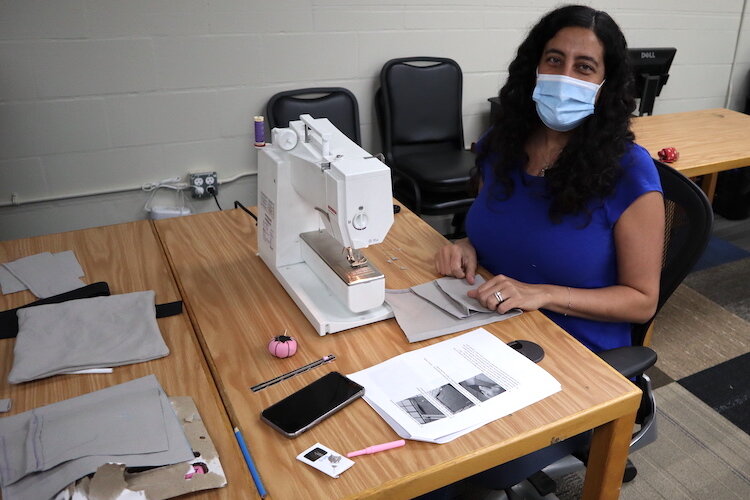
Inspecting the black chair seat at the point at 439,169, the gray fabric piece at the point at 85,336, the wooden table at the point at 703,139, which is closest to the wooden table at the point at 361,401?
the gray fabric piece at the point at 85,336

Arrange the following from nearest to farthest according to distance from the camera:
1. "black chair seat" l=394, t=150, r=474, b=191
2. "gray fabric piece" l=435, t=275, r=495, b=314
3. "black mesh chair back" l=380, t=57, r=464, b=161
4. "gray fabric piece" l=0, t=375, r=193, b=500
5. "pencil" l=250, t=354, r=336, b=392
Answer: "gray fabric piece" l=0, t=375, r=193, b=500 → "pencil" l=250, t=354, r=336, b=392 → "gray fabric piece" l=435, t=275, r=495, b=314 → "black chair seat" l=394, t=150, r=474, b=191 → "black mesh chair back" l=380, t=57, r=464, b=161

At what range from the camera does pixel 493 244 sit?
5.38 ft

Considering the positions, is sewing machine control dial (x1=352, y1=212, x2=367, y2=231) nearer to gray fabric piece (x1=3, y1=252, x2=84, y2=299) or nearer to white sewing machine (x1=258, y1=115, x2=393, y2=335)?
white sewing machine (x1=258, y1=115, x2=393, y2=335)

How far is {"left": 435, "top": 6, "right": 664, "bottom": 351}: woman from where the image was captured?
4.65ft

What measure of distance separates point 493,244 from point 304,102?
1.63 m

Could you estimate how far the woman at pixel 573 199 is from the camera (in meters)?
1.42

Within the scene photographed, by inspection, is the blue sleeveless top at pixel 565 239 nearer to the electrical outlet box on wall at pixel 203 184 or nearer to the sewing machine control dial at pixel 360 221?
the sewing machine control dial at pixel 360 221

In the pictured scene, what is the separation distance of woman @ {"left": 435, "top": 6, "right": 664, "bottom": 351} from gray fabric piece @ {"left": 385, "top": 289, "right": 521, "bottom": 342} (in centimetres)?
5

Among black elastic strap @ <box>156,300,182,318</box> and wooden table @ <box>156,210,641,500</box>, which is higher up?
→ black elastic strap @ <box>156,300,182,318</box>

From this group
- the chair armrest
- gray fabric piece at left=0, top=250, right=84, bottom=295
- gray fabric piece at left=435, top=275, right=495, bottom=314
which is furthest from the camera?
gray fabric piece at left=0, top=250, right=84, bottom=295

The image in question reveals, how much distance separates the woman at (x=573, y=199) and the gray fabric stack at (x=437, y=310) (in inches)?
1.4

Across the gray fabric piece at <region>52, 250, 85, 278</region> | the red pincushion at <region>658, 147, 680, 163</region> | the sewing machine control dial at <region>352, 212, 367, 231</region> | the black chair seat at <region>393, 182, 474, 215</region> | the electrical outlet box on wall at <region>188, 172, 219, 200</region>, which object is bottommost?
the black chair seat at <region>393, 182, 474, 215</region>

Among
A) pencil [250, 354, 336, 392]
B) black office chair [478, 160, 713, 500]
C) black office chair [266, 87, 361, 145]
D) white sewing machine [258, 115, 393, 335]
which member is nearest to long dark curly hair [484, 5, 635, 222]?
black office chair [478, 160, 713, 500]

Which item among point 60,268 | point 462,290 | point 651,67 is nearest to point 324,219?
point 462,290
